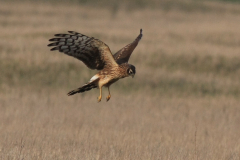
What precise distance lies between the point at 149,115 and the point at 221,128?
6.64 ft

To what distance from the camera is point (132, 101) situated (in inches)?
575

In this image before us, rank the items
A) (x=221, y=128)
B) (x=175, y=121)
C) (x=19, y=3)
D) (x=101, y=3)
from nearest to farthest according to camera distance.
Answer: (x=221, y=128) → (x=175, y=121) → (x=19, y=3) → (x=101, y=3)

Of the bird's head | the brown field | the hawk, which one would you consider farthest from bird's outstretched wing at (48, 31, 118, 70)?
the brown field

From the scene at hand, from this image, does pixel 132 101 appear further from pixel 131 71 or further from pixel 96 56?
pixel 131 71

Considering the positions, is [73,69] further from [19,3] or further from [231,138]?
[19,3]

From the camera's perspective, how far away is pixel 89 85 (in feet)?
26.8

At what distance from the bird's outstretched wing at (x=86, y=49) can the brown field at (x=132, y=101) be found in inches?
50.2

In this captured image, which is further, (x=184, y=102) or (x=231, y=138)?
(x=184, y=102)

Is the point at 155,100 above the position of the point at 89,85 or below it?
below

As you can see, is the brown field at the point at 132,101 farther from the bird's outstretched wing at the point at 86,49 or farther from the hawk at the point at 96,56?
the bird's outstretched wing at the point at 86,49

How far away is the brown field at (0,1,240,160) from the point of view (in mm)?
8070

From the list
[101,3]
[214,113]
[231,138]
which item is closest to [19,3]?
[101,3]

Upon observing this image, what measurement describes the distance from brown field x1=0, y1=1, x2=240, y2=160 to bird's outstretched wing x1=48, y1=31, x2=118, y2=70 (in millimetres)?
1275

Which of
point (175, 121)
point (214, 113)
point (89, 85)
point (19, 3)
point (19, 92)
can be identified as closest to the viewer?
point (89, 85)
